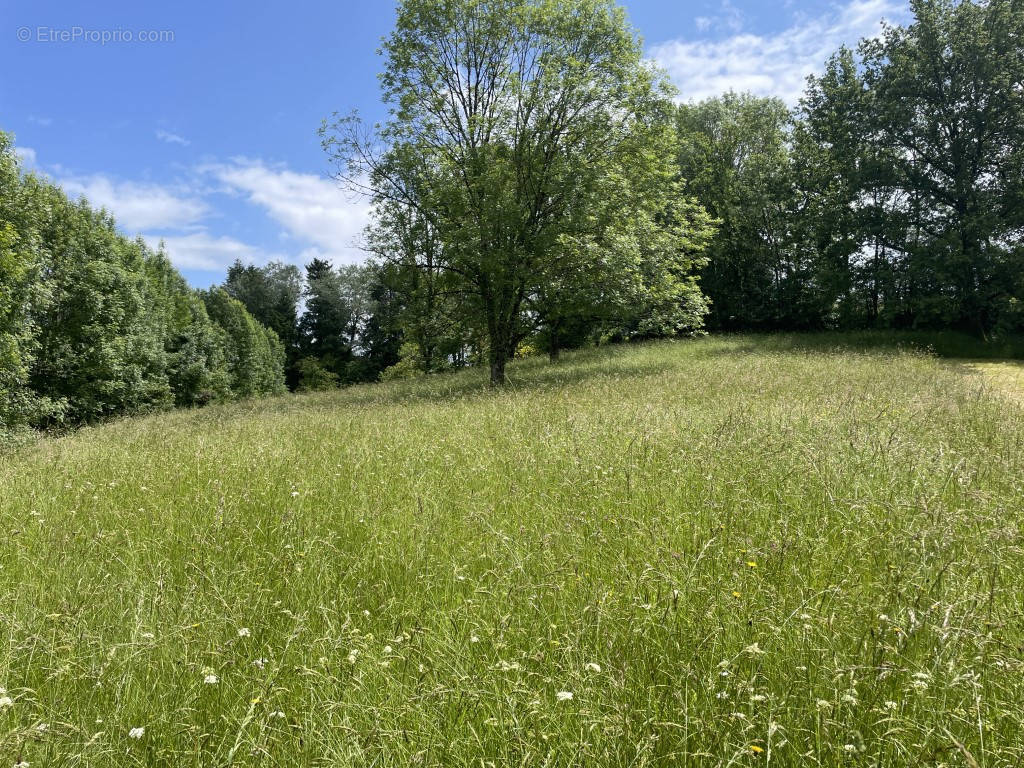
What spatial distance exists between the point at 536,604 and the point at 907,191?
2903 centimetres

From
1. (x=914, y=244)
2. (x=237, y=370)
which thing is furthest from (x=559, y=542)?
(x=237, y=370)

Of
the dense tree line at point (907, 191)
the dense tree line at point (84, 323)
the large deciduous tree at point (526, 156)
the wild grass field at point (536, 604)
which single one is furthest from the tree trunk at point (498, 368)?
the dense tree line at point (907, 191)

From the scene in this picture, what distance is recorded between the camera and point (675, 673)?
2070 mm

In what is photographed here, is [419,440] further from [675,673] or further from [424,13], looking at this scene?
[424,13]

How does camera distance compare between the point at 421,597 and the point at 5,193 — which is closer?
the point at 421,597

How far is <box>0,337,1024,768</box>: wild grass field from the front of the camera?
1789 millimetres

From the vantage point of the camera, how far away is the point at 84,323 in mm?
17453

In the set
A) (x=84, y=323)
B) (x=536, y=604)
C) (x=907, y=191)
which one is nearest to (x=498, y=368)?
(x=536, y=604)

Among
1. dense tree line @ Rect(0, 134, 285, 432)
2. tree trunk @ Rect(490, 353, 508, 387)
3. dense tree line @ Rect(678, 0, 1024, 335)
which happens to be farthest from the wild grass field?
dense tree line @ Rect(678, 0, 1024, 335)

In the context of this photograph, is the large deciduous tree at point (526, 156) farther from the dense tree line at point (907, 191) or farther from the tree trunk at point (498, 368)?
the dense tree line at point (907, 191)

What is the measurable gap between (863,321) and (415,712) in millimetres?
31601

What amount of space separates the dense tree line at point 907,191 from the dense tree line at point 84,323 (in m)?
21.8

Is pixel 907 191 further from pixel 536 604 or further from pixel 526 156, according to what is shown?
pixel 536 604

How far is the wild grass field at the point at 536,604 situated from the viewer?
179cm
